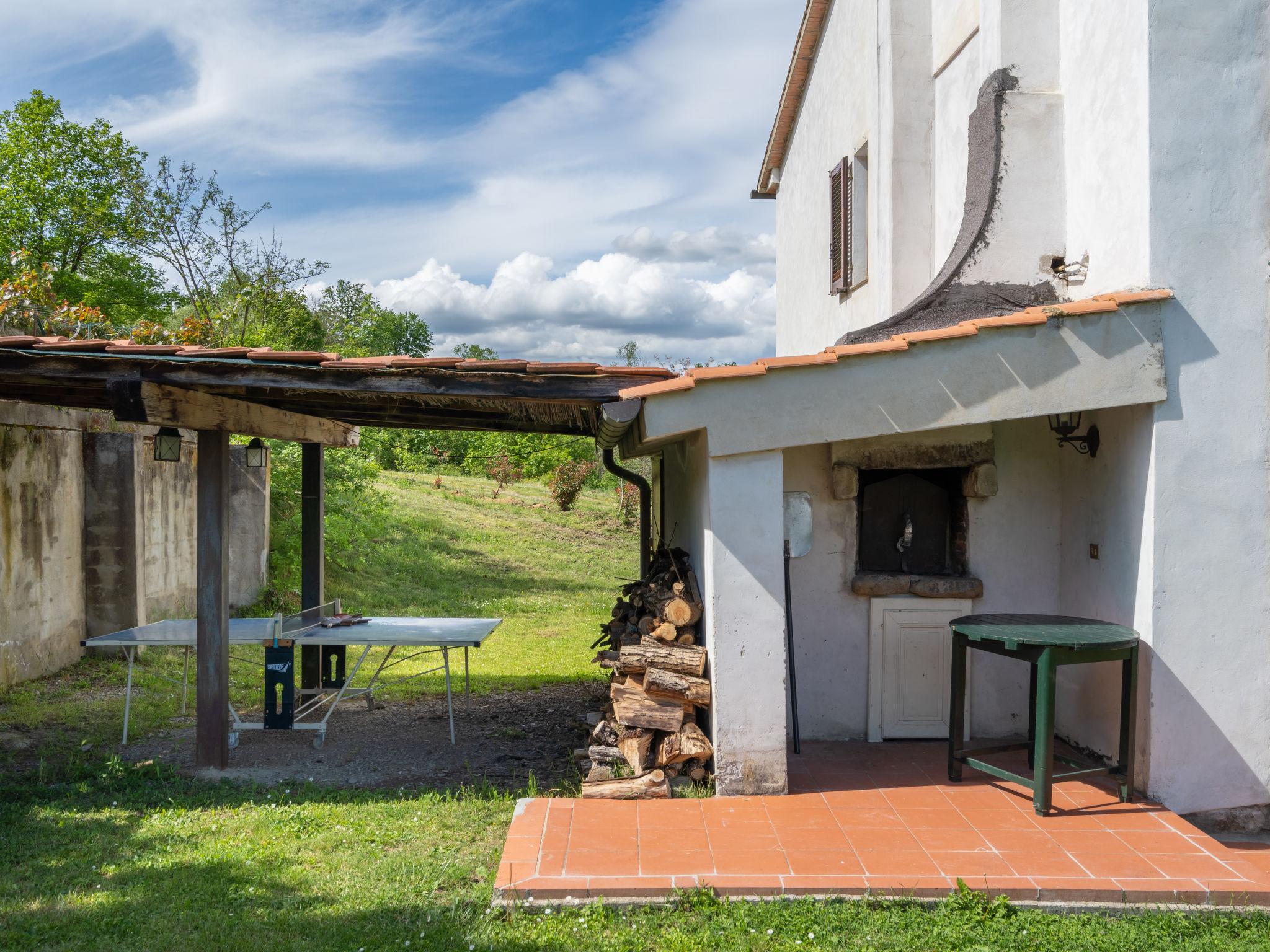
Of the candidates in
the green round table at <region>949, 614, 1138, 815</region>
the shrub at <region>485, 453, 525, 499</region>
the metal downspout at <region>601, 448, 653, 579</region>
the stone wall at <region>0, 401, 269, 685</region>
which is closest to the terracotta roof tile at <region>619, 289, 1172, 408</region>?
the green round table at <region>949, 614, 1138, 815</region>

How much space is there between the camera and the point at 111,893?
14.6ft

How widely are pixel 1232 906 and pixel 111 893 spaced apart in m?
5.19

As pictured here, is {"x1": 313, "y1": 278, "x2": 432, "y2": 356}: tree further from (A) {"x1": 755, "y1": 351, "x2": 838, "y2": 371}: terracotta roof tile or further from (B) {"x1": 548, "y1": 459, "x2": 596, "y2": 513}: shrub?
(A) {"x1": 755, "y1": 351, "x2": 838, "y2": 371}: terracotta roof tile

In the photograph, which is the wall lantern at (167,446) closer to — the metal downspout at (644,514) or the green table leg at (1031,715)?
the metal downspout at (644,514)

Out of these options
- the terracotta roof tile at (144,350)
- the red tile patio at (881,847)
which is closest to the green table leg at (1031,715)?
the red tile patio at (881,847)

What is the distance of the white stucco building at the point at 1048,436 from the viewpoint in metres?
5.25

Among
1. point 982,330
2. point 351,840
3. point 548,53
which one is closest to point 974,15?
point 982,330

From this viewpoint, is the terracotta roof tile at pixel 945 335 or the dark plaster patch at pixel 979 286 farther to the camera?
the dark plaster patch at pixel 979 286

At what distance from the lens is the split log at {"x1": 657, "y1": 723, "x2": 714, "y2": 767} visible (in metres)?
5.48

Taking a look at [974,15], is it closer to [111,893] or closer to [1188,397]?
[1188,397]

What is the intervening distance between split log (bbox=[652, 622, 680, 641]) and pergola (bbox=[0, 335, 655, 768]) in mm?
1275

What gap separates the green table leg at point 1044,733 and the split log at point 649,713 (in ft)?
6.53

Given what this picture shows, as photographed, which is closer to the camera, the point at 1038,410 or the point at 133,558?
the point at 1038,410

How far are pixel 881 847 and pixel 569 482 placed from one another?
19646 mm
